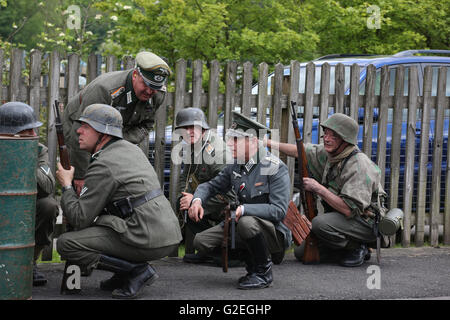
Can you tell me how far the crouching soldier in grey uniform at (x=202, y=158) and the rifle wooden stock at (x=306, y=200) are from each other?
69 cm

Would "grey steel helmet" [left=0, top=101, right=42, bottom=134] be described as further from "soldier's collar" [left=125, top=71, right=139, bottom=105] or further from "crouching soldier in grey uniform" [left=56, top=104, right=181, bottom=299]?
"soldier's collar" [left=125, top=71, right=139, bottom=105]

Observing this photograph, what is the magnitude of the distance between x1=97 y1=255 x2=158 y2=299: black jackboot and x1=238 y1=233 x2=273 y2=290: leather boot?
81 cm

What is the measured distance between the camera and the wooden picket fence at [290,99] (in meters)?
6.57

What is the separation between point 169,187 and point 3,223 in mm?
2648

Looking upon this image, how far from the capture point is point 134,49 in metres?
12.0

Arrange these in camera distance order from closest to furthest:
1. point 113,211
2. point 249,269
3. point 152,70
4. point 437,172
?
point 113,211 < point 249,269 < point 152,70 < point 437,172

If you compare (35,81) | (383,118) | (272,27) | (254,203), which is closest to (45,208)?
(35,81)

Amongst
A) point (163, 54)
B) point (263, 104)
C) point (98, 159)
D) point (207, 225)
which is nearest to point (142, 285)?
point (98, 159)

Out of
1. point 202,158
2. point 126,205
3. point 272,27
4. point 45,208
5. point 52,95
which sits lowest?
point 45,208

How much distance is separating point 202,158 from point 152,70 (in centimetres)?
108

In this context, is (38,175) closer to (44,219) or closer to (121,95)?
(44,219)

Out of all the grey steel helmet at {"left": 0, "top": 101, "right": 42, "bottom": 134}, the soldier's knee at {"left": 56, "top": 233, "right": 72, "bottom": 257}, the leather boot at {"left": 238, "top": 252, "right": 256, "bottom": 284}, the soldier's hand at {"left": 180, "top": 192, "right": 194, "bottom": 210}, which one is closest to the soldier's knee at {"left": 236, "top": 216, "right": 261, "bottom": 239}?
the leather boot at {"left": 238, "top": 252, "right": 256, "bottom": 284}

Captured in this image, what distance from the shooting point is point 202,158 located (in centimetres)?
673

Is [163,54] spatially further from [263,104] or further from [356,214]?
[356,214]
